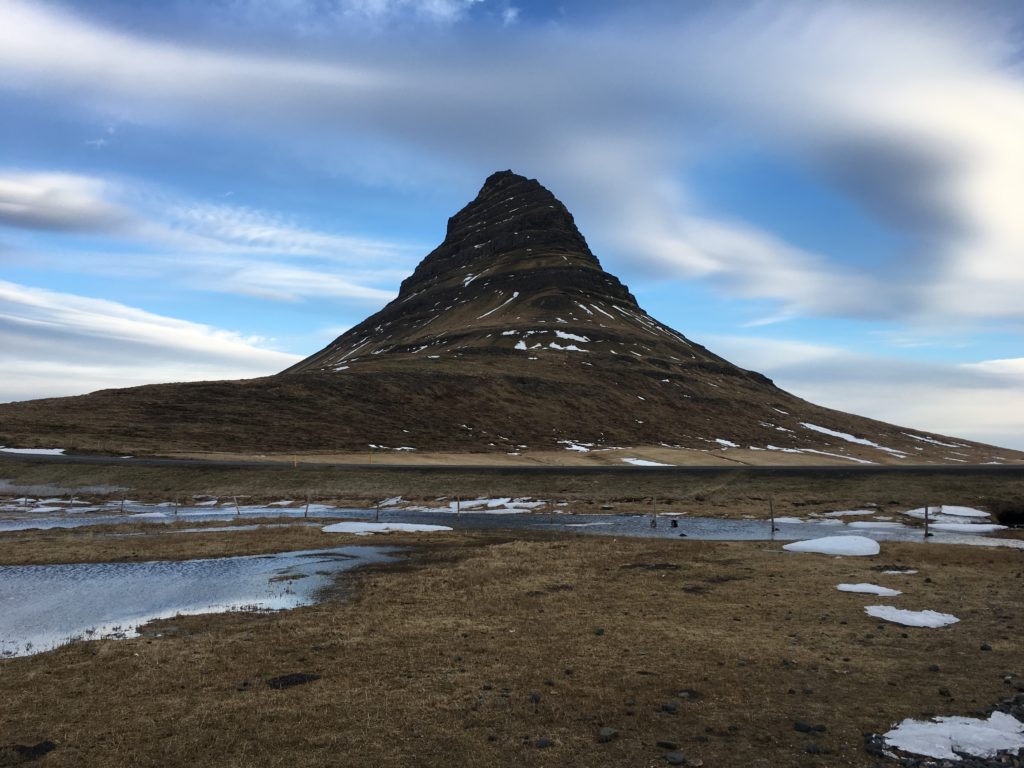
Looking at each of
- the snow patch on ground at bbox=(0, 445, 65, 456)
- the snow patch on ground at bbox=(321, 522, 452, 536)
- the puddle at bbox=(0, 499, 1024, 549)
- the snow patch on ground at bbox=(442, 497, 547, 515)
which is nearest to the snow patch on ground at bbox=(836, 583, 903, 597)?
the puddle at bbox=(0, 499, 1024, 549)

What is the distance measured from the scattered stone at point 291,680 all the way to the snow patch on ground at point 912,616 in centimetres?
1750

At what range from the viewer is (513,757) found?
1212 cm

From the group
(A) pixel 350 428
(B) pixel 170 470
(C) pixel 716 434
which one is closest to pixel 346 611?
(B) pixel 170 470

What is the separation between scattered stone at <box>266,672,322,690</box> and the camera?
16016mm

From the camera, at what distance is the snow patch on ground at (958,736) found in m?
11.9

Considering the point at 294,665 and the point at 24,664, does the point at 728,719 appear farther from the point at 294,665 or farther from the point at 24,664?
the point at 24,664

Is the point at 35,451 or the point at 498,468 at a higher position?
the point at 35,451

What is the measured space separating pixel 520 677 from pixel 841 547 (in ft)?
89.4

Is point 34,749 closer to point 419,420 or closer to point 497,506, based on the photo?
point 497,506

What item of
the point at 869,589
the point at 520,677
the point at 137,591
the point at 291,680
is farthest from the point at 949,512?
the point at 137,591

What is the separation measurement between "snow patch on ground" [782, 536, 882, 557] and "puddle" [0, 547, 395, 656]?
2299 centimetres

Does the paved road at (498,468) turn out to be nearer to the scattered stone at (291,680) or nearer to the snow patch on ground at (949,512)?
the snow patch on ground at (949,512)

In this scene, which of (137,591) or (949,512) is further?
(949,512)

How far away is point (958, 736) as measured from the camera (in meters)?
12.5
